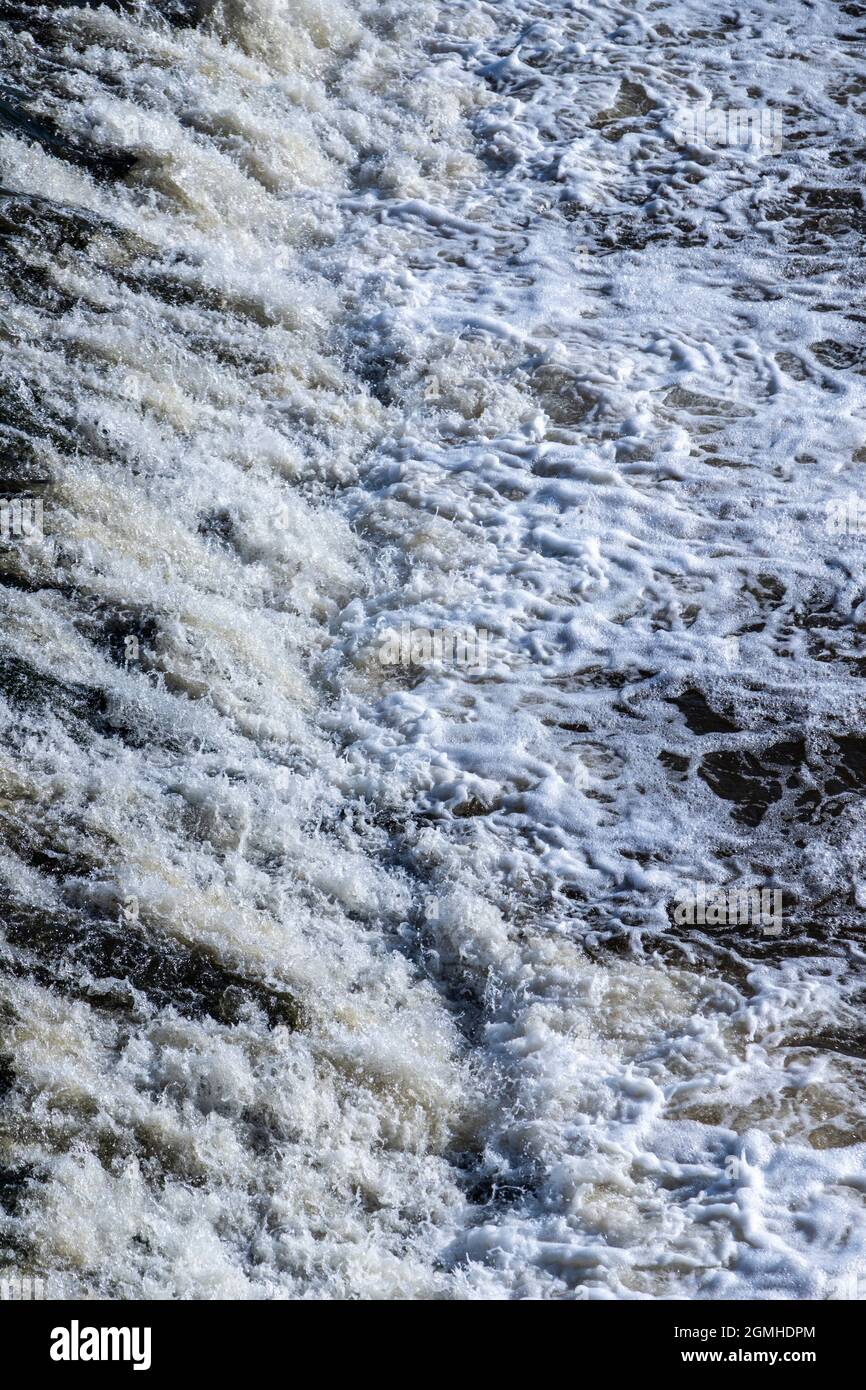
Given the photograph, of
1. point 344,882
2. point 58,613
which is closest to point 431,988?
point 344,882

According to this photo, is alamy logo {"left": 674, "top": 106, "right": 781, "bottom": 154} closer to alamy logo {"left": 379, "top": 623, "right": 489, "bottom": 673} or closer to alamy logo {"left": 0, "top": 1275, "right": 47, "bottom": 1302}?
alamy logo {"left": 379, "top": 623, "right": 489, "bottom": 673}

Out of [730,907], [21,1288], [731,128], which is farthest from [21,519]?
[731,128]

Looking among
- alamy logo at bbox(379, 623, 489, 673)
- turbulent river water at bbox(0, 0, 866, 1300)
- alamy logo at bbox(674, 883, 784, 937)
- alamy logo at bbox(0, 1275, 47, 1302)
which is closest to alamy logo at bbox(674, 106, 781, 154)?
turbulent river water at bbox(0, 0, 866, 1300)

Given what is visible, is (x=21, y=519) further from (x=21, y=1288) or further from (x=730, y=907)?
(x=730, y=907)
